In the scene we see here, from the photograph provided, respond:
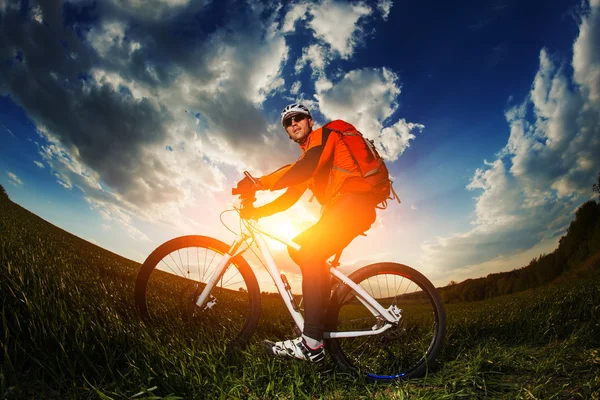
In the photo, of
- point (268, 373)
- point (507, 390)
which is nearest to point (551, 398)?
point (507, 390)

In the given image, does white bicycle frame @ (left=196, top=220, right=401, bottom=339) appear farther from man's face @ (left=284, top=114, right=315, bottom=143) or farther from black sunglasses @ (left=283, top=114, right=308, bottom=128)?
black sunglasses @ (left=283, top=114, right=308, bottom=128)

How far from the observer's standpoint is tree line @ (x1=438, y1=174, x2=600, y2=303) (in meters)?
57.0

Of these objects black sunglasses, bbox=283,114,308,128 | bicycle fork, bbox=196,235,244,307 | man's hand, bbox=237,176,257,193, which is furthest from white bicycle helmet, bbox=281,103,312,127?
bicycle fork, bbox=196,235,244,307

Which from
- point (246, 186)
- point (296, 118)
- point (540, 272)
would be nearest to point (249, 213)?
point (246, 186)

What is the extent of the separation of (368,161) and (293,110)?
5.02 feet

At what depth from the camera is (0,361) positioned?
7.53ft

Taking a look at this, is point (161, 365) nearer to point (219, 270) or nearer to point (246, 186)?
point (219, 270)

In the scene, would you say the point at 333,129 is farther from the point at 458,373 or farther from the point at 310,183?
the point at 458,373

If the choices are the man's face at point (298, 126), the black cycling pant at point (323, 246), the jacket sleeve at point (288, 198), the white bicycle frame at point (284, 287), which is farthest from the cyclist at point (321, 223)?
the man's face at point (298, 126)

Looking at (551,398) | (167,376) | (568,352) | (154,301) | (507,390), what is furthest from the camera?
(154,301)

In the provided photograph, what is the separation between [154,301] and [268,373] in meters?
2.02

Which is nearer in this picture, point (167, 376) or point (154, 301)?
point (167, 376)

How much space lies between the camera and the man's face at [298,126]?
4.35 m

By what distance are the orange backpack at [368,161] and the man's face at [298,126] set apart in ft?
2.27
